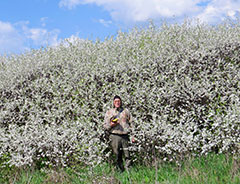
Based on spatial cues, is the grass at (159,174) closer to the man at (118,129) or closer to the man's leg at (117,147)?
the man's leg at (117,147)

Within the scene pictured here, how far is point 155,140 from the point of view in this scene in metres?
7.19

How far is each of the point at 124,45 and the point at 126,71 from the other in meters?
2.30

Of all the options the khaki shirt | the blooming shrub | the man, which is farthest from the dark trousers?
the blooming shrub

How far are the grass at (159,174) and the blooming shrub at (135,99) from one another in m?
0.28

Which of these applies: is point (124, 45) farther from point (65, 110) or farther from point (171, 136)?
point (171, 136)

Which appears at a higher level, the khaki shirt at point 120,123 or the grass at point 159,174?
the khaki shirt at point 120,123

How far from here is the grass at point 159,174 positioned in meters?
5.30

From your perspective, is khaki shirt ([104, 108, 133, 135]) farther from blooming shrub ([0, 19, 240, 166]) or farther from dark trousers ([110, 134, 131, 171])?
blooming shrub ([0, 19, 240, 166])

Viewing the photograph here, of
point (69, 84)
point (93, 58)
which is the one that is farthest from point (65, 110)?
point (93, 58)

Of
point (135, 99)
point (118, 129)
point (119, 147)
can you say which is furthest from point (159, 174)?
point (135, 99)

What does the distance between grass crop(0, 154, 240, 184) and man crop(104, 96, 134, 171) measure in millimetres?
399

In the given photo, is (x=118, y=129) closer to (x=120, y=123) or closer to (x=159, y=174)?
(x=120, y=123)

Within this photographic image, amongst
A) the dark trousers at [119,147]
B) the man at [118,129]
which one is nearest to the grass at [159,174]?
the dark trousers at [119,147]

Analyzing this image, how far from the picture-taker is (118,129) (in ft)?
22.6
